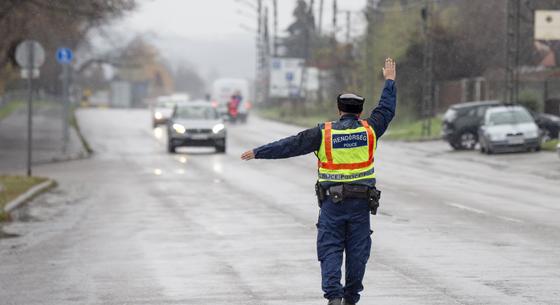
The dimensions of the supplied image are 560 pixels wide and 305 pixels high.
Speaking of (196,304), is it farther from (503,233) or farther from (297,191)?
(297,191)

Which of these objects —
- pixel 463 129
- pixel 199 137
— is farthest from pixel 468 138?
pixel 199 137

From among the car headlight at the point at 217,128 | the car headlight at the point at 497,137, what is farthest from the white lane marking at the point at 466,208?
the car headlight at the point at 217,128

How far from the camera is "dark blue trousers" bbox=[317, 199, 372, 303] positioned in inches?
366

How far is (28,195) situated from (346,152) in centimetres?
1572

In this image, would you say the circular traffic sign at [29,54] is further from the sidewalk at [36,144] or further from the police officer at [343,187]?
the police officer at [343,187]

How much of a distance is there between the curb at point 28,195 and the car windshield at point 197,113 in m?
15.0

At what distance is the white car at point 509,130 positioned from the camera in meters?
40.1

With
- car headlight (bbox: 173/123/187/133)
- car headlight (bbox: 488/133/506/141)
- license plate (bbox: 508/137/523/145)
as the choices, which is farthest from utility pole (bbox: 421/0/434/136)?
car headlight (bbox: 173/123/187/133)

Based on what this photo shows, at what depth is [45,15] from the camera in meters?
38.5

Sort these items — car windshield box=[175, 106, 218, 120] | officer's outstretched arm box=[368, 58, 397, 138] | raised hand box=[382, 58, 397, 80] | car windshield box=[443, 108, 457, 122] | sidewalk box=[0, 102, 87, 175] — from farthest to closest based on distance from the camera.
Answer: car windshield box=[443, 108, 457, 122], car windshield box=[175, 106, 218, 120], sidewalk box=[0, 102, 87, 175], raised hand box=[382, 58, 397, 80], officer's outstretched arm box=[368, 58, 397, 138]

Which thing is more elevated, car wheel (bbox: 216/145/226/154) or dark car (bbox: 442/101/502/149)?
dark car (bbox: 442/101/502/149)

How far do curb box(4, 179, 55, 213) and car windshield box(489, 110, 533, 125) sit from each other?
16.7 m

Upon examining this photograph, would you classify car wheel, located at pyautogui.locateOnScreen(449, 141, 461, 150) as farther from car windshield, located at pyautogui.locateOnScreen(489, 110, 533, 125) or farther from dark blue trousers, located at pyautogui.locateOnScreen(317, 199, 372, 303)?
dark blue trousers, located at pyautogui.locateOnScreen(317, 199, 372, 303)

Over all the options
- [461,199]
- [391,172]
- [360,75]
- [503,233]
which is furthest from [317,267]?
[360,75]
